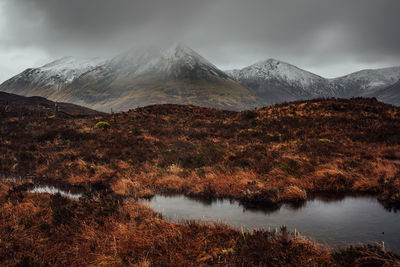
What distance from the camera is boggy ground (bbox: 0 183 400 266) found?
5441mm

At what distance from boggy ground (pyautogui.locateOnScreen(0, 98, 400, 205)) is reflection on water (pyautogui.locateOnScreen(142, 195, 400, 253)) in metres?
0.83

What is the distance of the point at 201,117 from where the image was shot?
34062mm

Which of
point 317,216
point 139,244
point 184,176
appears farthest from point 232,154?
point 139,244

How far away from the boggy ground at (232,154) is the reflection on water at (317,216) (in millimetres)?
827

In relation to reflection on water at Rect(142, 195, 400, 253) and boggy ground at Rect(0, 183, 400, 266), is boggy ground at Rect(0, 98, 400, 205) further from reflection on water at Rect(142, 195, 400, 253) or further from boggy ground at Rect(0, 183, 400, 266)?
boggy ground at Rect(0, 183, 400, 266)

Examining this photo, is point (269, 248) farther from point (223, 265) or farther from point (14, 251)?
point (14, 251)

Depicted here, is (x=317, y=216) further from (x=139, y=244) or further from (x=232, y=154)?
(x=232, y=154)

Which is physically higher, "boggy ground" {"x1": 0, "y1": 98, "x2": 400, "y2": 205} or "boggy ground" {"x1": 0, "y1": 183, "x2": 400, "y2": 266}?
"boggy ground" {"x1": 0, "y1": 98, "x2": 400, "y2": 205}

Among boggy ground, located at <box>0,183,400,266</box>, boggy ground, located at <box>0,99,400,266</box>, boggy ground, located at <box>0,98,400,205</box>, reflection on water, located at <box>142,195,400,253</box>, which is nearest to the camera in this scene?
boggy ground, located at <box>0,183,400,266</box>

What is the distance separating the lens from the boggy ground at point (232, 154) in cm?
1155

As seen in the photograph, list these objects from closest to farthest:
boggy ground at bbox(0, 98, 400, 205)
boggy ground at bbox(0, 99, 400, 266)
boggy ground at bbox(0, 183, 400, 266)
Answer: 1. boggy ground at bbox(0, 183, 400, 266)
2. boggy ground at bbox(0, 99, 400, 266)
3. boggy ground at bbox(0, 98, 400, 205)

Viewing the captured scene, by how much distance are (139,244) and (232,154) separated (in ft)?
36.4

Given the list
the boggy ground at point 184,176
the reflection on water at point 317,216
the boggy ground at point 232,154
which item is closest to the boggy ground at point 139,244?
the boggy ground at point 184,176

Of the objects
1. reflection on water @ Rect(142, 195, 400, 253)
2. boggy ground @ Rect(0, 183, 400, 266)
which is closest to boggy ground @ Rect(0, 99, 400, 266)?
boggy ground @ Rect(0, 183, 400, 266)
